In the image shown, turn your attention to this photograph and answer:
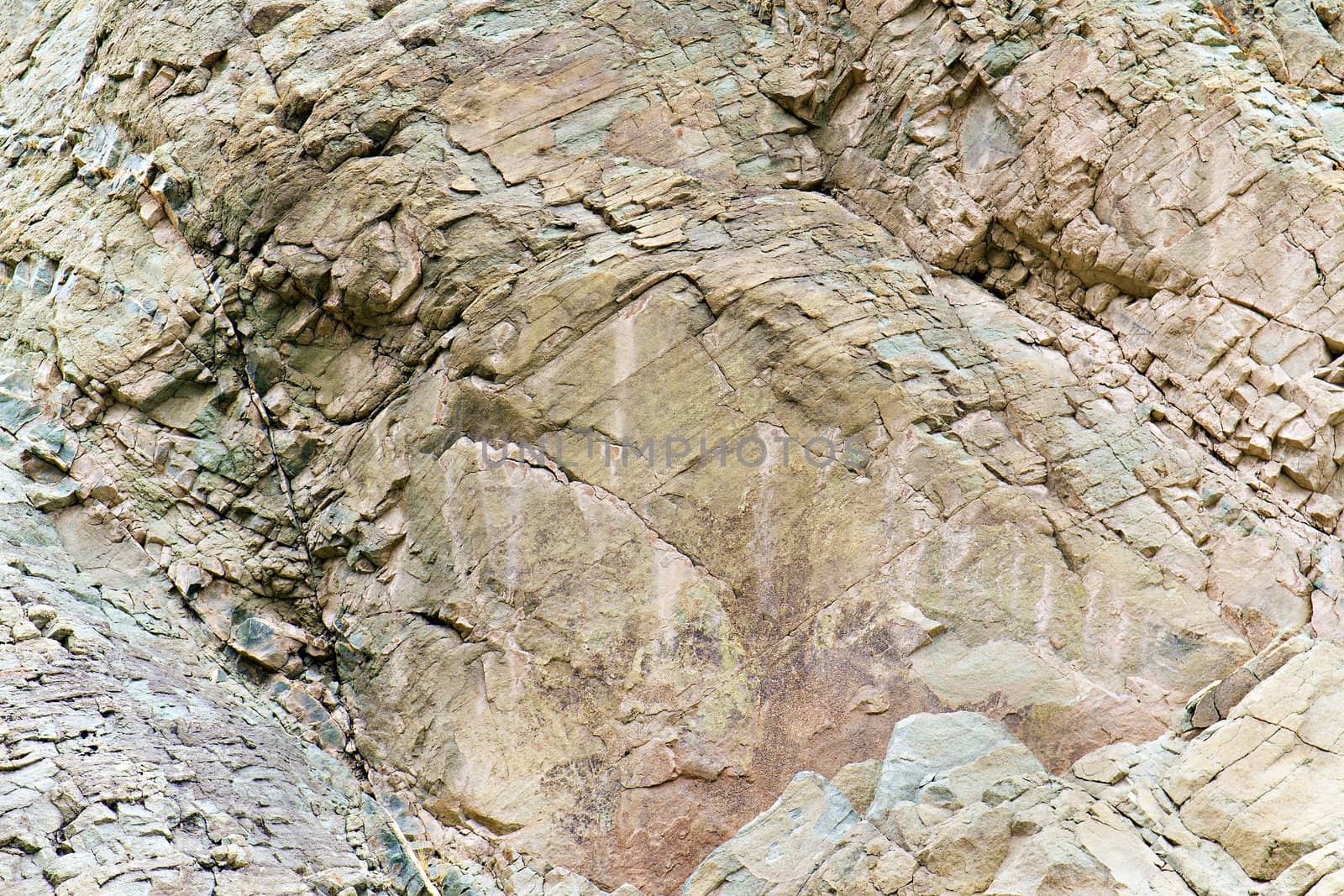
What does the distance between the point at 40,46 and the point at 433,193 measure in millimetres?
6131

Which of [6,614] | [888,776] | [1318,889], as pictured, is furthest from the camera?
[6,614]

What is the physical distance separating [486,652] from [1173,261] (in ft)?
19.8

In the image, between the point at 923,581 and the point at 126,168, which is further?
the point at 126,168

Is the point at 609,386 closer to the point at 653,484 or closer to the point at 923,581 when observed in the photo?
the point at 653,484

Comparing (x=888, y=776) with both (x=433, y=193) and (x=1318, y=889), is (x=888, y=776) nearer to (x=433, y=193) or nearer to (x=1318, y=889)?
(x=1318, y=889)

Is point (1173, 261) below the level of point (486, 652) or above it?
above

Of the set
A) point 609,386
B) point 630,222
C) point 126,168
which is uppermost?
point 126,168

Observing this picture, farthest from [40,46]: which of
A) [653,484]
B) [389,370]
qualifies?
[653,484]

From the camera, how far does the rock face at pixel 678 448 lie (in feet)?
22.6

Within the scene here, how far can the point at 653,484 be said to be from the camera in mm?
8336

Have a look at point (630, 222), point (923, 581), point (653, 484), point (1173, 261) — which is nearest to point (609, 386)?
point (653, 484)

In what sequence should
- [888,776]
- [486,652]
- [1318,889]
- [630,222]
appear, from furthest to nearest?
1. [630,222]
2. [486,652]
3. [888,776]
4. [1318,889]

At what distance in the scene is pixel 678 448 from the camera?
27.5ft

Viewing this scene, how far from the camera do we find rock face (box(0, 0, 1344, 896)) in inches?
271
